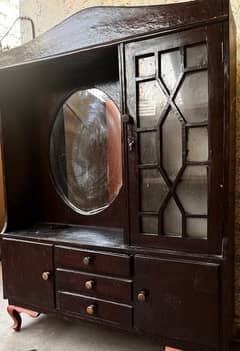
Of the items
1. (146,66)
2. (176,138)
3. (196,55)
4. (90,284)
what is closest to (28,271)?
(90,284)

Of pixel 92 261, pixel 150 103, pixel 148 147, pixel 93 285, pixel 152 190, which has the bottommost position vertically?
pixel 93 285

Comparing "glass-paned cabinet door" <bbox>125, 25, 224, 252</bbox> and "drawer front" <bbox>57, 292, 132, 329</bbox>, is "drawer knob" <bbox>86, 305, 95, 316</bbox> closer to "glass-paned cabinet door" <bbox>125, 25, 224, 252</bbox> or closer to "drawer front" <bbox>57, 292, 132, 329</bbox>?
"drawer front" <bbox>57, 292, 132, 329</bbox>

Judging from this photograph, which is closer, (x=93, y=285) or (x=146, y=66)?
(x=146, y=66)

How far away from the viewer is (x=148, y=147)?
52.5 inches

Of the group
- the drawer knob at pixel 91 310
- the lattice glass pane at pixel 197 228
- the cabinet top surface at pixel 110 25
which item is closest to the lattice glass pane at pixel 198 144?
the lattice glass pane at pixel 197 228

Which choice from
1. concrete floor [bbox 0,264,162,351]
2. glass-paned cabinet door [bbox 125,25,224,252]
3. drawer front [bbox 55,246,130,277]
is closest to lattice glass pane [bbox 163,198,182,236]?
glass-paned cabinet door [bbox 125,25,224,252]

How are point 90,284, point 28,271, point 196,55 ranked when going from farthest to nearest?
point 28,271 → point 90,284 → point 196,55

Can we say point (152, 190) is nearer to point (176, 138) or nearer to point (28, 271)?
point (176, 138)

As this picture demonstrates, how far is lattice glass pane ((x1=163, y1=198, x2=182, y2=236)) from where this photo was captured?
4.26 ft

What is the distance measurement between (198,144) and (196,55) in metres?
0.35

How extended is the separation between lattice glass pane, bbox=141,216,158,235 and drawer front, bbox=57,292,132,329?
0.37 m

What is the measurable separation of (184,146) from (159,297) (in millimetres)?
664

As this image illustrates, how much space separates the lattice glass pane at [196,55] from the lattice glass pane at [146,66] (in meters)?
0.15

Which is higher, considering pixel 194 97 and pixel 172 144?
pixel 194 97
